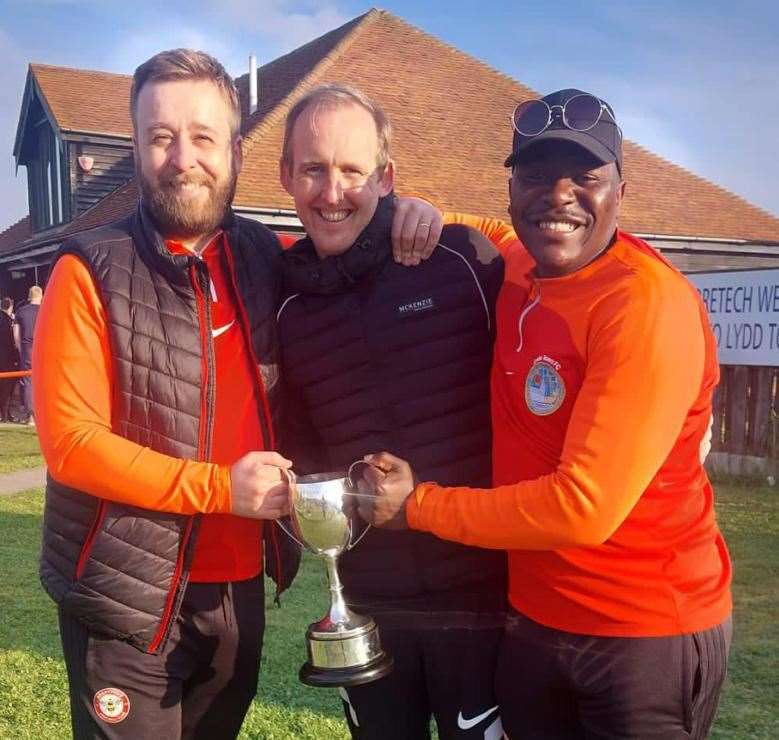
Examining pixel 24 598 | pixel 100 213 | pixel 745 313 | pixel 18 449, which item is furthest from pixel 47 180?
pixel 745 313

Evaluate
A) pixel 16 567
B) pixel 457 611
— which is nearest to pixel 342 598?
pixel 457 611

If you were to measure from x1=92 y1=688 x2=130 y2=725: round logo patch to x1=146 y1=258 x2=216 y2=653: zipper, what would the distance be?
0.16 m

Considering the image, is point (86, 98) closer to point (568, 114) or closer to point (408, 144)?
point (408, 144)

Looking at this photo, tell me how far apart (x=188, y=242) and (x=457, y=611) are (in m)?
1.32

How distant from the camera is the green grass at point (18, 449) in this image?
11.4 metres

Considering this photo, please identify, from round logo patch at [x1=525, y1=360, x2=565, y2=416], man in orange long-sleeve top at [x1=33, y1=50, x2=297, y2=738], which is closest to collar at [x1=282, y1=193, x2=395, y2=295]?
man in orange long-sleeve top at [x1=33, y1=50, x2=297, y2=738]

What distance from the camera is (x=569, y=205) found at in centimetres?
208

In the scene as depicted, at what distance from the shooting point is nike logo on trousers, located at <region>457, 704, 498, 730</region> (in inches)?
A: 90.6

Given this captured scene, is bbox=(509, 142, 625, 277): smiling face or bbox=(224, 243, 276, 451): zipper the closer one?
bbox=(509, 142, 625, 277): smiling face

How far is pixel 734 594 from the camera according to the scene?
5820 millimetres

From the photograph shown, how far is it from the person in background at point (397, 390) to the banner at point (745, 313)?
7515 millimetres

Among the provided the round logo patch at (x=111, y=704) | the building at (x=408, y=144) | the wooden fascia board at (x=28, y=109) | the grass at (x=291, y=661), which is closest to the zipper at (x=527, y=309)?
the round logo patch at (x=111, y=704)

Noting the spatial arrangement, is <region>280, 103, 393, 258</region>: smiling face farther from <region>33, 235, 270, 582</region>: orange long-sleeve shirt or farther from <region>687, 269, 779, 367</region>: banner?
<region>687, 269, 779, 367</region>: banner

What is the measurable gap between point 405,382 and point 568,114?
32.7 inches
